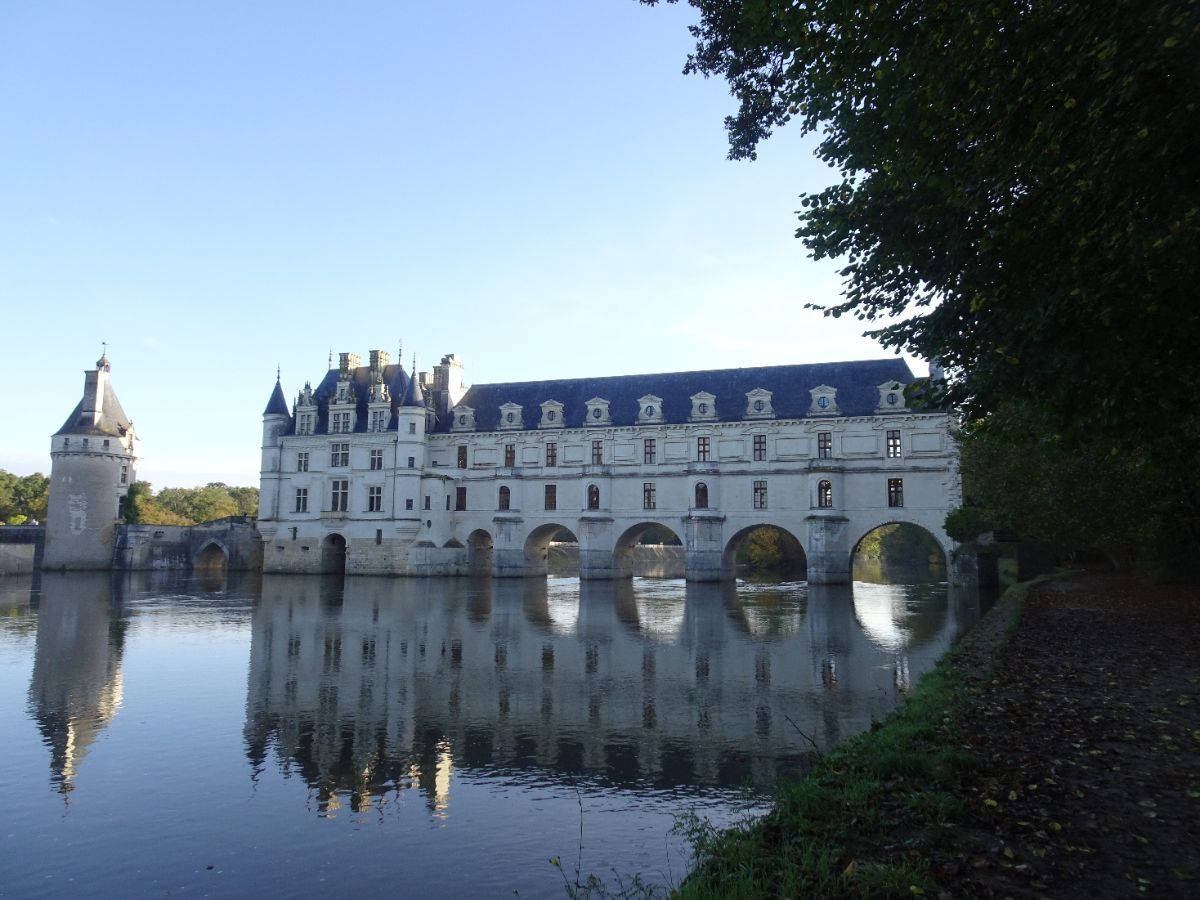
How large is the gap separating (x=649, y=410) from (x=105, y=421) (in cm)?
4392

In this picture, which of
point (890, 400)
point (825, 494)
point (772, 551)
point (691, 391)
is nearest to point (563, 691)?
point (825, 494)

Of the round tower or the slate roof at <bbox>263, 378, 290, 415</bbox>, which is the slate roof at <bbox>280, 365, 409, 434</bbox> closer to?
the slate roof at <bbox>263, 378, 290, 415</bbox>

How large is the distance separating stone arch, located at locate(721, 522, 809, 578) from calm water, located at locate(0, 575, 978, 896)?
78.7 feet

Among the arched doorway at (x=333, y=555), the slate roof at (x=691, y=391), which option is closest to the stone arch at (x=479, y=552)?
the slate roof at (x=691, y=391)

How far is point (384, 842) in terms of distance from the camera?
7.64 m

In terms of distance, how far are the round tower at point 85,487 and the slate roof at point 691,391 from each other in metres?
27.6

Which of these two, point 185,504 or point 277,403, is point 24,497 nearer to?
point 185,504

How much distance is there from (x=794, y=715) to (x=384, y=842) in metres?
7.19

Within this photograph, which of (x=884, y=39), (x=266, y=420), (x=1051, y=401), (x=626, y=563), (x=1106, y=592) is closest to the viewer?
(x=884, y=39)

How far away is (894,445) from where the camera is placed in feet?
155

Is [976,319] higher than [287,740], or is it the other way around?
[976,319]

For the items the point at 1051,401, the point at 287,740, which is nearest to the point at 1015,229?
the point at 1051,401

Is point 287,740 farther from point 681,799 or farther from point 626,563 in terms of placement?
point 626,563

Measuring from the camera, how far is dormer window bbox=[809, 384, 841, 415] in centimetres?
4916
